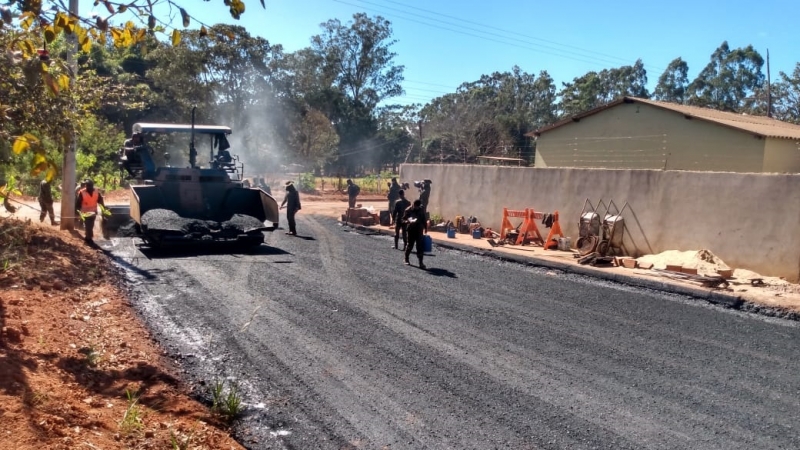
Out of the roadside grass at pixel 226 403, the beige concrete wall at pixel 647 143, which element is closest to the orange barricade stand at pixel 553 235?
the beige concrete wall at pixel 647 143

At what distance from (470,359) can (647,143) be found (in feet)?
52.5

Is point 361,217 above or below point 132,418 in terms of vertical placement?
above

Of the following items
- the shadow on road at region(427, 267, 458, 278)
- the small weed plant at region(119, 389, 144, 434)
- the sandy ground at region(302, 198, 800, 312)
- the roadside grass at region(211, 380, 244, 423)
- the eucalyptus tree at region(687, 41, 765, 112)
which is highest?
the eucalyptus tree at region(687, 41, 765, 112)

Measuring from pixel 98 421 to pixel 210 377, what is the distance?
1593 millimetres

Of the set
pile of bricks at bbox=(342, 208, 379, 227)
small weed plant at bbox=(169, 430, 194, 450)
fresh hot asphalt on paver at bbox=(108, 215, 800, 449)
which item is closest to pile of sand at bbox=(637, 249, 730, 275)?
fresh hot asphalt on paver at bbox=(108, 215, 800, 449)

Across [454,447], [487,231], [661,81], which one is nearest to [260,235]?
[487,231]

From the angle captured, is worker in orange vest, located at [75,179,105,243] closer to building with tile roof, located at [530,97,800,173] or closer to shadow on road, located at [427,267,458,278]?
shadow on road, located at [427,267,458,278]

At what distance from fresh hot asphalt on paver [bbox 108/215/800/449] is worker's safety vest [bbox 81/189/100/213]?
12.4 ft

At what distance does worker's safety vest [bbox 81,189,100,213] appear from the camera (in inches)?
559

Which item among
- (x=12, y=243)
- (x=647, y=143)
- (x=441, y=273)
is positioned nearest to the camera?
(x=12, y=243)

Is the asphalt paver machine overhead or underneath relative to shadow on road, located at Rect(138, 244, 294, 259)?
overhead

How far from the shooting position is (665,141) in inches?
789

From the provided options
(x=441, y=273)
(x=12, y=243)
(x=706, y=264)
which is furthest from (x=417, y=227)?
(x=12, y=243)

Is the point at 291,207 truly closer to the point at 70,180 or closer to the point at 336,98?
the point at 70,180
